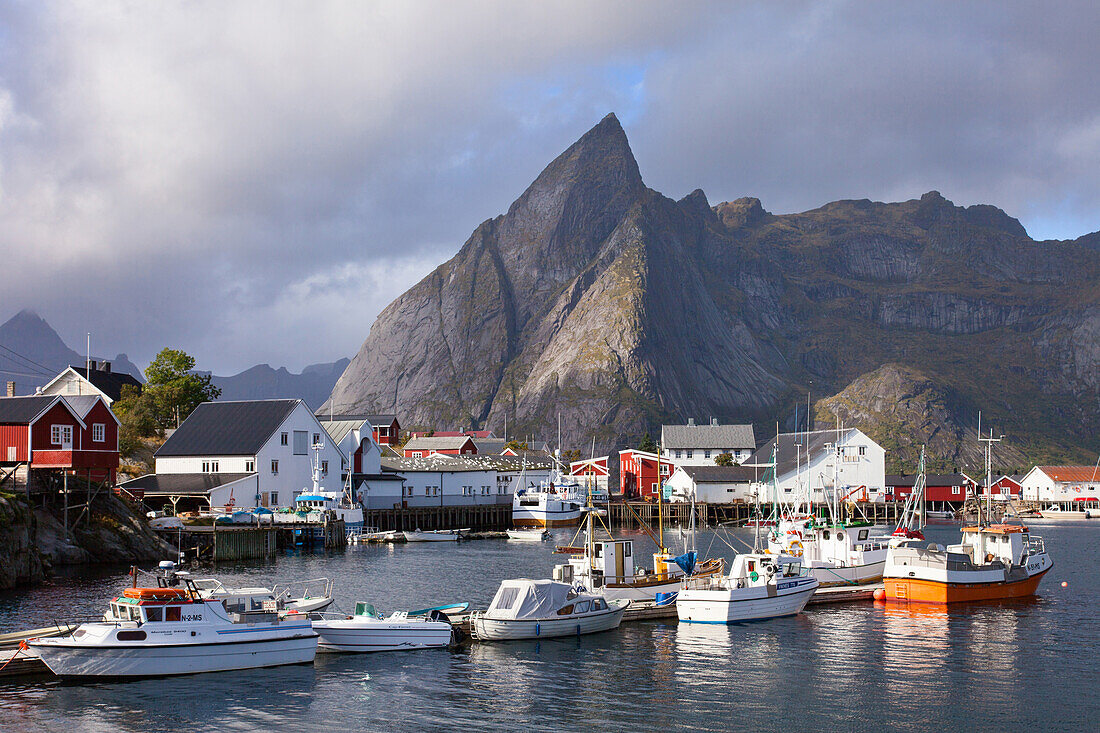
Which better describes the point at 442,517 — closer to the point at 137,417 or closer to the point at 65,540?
the point at 137,417

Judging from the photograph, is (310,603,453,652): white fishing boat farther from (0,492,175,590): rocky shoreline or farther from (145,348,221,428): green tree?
(145,348,221,428): green tree

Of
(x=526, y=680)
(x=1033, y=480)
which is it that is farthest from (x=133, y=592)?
(x=1033, y=480)

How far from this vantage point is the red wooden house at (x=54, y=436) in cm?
7369

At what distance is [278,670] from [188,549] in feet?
153

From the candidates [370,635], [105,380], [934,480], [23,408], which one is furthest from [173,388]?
[934,480]

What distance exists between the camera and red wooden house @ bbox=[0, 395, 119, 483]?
242 feet

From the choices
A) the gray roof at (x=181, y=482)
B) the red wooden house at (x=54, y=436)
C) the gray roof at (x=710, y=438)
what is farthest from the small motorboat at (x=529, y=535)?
the gray roof at (x=710, y=438)

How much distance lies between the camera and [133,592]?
3644 centimetres

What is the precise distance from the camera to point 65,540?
70062 mm

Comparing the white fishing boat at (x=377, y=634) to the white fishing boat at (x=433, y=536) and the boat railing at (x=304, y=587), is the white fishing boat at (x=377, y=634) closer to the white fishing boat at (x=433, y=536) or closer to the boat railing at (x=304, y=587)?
the boat railing at (x=304, y=587)

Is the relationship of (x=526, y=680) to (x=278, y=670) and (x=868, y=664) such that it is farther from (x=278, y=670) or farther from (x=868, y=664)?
(x=868, y=664)

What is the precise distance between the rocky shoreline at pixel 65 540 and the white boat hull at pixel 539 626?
3326 centimetres

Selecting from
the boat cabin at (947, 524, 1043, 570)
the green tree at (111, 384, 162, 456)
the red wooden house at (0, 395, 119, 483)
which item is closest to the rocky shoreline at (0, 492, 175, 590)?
the red wooden house at (0, 395, 119, 483)

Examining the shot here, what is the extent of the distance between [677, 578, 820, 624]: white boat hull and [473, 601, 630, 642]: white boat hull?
4.71 m
